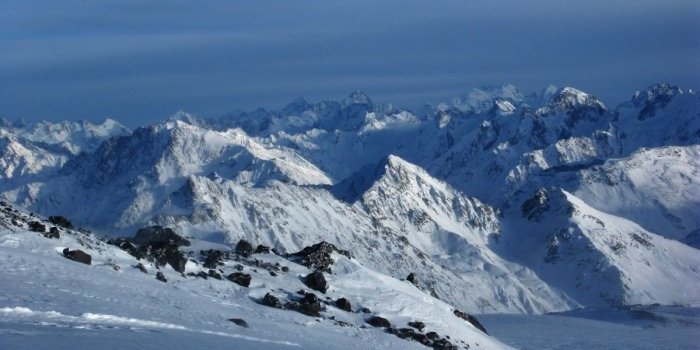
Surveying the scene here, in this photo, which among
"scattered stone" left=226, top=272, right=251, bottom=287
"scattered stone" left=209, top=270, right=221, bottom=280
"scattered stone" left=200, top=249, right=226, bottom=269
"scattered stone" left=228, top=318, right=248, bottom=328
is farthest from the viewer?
"scattered stone" left=200, top=249, right=226, bottom=269

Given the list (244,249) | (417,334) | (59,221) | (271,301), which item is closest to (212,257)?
(271,301)

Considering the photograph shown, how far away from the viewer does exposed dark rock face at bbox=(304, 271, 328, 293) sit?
208 ft

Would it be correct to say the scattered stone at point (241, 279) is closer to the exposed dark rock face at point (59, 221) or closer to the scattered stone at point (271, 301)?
the scattered stone at point (271, 301)

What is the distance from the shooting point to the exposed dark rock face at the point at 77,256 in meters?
51.6

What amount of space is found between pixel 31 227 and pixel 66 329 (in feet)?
72.5

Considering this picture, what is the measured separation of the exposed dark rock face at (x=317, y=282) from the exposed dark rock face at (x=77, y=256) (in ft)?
53.3

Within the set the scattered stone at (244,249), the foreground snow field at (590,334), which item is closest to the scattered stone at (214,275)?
the scattered stone at (244,249)

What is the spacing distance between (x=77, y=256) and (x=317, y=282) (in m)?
17.2

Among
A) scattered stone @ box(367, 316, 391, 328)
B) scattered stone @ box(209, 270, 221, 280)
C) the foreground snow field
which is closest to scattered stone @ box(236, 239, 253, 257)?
scattered stone @ box(209, 270, 221, 280)

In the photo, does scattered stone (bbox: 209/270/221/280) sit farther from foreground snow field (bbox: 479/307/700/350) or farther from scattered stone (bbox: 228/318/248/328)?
foreground snow field (bbox: 479/307/700/350)

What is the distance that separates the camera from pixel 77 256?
51844 mm

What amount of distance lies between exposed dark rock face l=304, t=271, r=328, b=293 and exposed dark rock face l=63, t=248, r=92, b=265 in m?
16.3

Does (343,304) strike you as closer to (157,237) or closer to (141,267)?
(141,267)

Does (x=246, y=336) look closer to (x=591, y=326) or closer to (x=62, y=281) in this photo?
(x=62, y=281)
